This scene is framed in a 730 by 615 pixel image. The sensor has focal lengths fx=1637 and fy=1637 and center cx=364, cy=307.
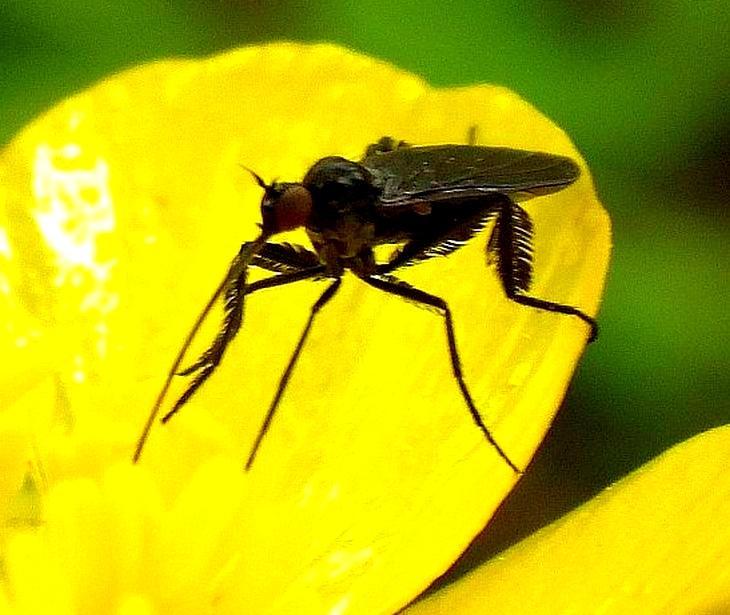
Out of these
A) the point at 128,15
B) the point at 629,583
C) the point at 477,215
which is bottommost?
the point at 629,583

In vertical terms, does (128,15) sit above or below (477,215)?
above

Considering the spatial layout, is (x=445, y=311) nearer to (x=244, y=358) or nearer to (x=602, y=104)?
(x=244, y=358)

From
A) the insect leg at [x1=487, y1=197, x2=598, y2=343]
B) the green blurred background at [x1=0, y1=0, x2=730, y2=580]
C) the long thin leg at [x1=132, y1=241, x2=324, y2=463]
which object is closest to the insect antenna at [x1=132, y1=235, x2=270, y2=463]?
the long thin leg at [x1=132, y1=241, x2=324, y2=463]

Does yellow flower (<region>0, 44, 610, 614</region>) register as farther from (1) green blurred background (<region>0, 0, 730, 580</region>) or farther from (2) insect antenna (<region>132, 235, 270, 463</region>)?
(1) green blurred background (<region>0, 0, 730, 580</region>)

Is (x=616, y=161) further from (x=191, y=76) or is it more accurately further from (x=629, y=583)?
(x=629, y=583)

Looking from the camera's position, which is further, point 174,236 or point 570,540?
point 174,236

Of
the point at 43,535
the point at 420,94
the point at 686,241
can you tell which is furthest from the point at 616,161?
the point at 43,535

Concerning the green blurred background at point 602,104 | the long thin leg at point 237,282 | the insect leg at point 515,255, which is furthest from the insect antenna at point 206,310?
the green blurred background at point 602,104

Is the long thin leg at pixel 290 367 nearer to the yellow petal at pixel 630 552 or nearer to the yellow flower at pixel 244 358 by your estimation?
the yellow flower at pixel 244 358
